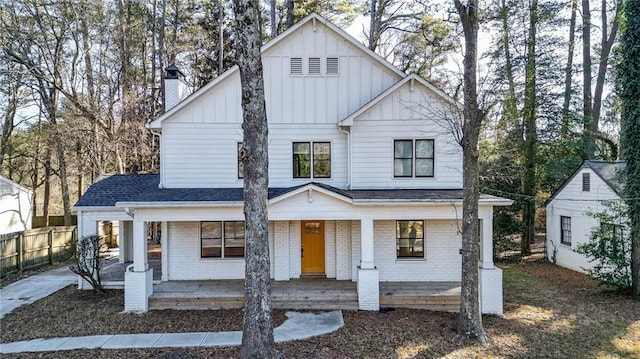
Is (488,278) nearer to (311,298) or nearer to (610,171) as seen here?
(311,298)

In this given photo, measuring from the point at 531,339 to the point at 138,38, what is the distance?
2427 centimetres

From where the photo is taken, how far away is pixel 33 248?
16062 mm

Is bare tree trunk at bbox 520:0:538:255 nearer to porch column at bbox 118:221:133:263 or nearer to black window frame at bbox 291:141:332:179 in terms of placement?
black window frame at bbox 291:141:332:179

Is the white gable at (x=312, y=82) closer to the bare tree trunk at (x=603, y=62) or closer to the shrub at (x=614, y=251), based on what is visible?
the shrub at (x=614, y=251)

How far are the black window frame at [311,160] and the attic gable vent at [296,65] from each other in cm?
234

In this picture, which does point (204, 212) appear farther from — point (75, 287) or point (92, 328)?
point (75, 287)

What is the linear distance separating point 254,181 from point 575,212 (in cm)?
1392

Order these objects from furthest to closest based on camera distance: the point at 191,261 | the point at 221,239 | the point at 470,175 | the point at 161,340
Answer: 1. the point at 221,239
2. the point at 191,261
3. the point at 470,175
4. the point at 161,340

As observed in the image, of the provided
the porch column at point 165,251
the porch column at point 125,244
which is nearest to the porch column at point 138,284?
the porch column at point 165,251

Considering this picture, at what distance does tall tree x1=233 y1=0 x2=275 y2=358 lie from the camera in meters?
6.83

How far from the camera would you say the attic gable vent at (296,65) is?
12.8 meters

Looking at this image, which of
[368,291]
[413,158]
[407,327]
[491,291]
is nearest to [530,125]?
[413,158]

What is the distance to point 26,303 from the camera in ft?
37.0

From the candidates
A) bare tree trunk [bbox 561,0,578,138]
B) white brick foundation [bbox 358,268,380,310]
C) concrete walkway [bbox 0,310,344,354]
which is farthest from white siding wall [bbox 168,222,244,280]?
bare tree trunk [bbox 561,0,578,138]
